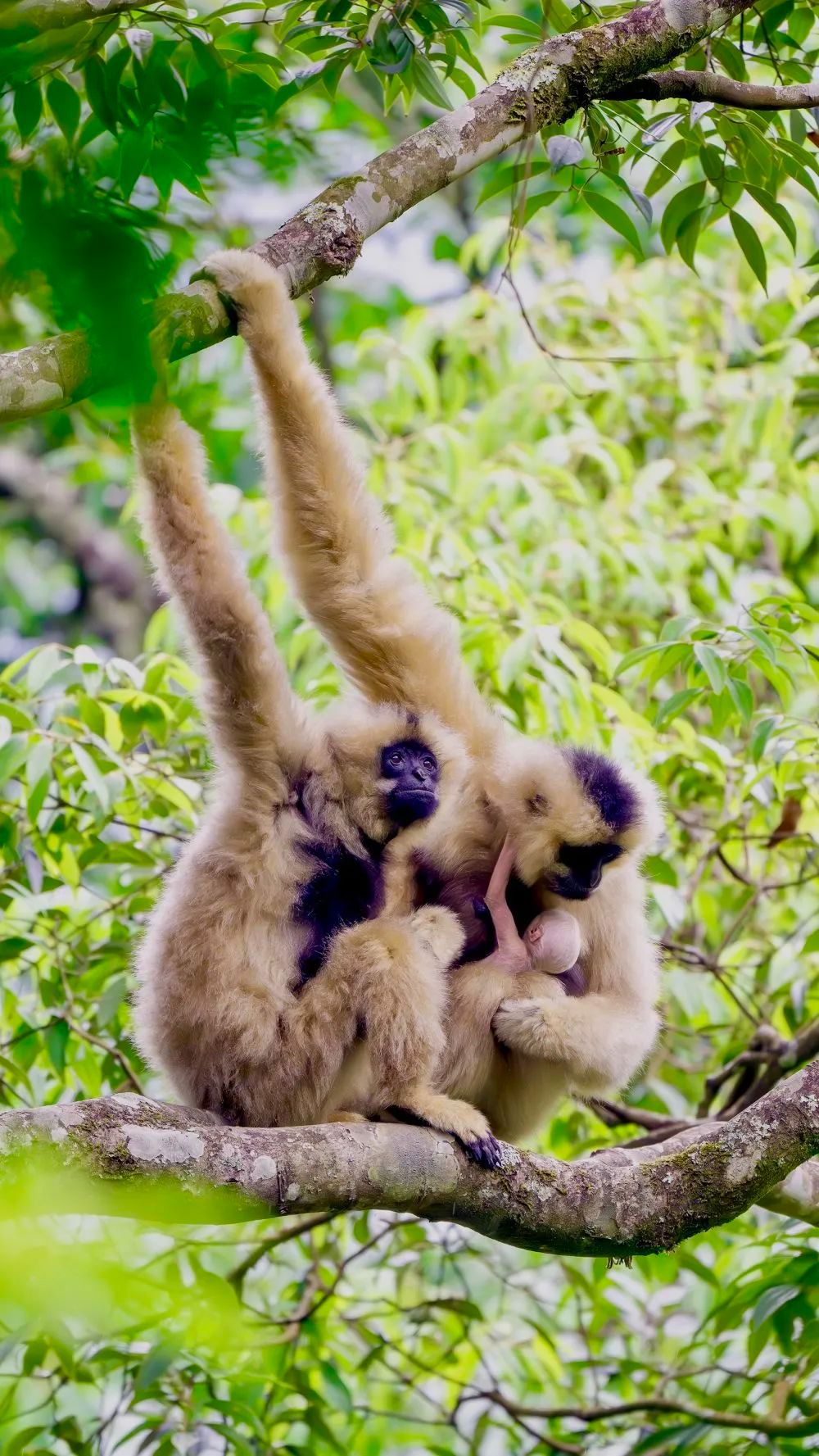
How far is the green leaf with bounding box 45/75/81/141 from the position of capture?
7.88 feet

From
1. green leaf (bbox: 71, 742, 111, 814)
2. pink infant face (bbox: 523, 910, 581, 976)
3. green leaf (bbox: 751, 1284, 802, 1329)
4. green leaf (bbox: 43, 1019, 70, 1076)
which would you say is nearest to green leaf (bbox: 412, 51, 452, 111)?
green leaf (bbox: 71, 742, 111, 814)

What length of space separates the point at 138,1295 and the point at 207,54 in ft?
6.75

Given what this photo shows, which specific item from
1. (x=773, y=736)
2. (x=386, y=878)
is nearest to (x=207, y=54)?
(x=386, y=878)

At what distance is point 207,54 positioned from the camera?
2.36m

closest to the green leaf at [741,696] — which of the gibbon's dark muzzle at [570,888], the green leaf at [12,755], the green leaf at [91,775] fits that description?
the gibbon's dark muzzle at [570,888]

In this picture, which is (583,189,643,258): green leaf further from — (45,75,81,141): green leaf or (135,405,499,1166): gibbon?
(45,75,81,141): green leaf

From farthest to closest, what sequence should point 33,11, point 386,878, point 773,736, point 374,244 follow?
point 374,244 → point 773,736 → point 386,878 → point 33,11

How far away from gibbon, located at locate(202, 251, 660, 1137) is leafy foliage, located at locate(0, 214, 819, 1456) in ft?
1.06

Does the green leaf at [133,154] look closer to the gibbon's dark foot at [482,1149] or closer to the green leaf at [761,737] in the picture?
the gibbon's dark foot at [482,1149]

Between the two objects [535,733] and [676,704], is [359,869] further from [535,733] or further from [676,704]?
[535,733]

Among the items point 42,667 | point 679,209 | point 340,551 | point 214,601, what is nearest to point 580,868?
point 340,551

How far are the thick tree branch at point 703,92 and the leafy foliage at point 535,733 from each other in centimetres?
125

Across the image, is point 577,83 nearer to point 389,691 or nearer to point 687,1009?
point 389,691

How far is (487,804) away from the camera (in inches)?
168
